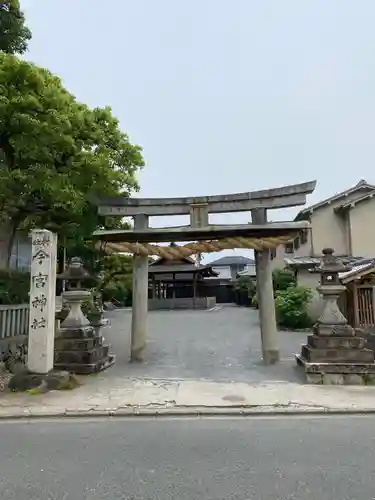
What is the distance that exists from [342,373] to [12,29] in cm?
1468

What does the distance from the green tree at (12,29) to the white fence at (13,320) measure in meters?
8.43

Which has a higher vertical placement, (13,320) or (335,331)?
(13,320)

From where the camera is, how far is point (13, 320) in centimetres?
1117

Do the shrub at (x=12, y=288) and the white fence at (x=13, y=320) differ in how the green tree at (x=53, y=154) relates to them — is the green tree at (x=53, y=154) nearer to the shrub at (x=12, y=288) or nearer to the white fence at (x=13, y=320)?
the shrub at (x=12, y=288)

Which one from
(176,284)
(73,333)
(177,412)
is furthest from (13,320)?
(176,284)

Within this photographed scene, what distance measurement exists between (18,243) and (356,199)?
18796mm

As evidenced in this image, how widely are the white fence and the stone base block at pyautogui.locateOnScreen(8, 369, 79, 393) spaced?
2.85 m

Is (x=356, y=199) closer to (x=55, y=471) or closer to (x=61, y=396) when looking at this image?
(x=61, y=396)

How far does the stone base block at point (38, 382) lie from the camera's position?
26.6ft

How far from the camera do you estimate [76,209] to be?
1074 cm

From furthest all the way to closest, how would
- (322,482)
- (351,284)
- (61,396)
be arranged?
(351,284)
(61,396)
(322,482)

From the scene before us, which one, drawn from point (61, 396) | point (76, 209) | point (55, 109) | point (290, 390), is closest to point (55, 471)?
point (61, 396)

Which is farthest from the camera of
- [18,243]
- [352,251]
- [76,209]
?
[352,251]

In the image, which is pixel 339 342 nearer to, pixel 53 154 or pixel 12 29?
pixel 53 154
